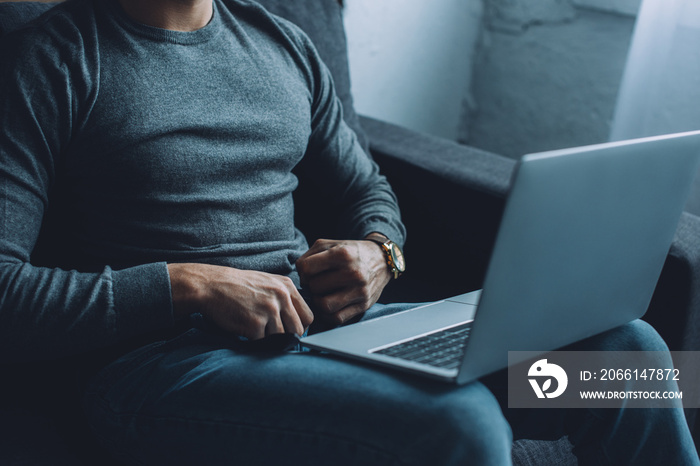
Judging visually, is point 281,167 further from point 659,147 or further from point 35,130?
point 659,147

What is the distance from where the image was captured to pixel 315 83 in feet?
3.86

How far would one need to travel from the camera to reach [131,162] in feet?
2.87

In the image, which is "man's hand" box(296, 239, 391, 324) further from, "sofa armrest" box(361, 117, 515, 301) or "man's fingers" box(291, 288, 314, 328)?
"sofa armrest" box(361, 117, 515, 301)

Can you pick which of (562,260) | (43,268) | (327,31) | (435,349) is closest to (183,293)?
(43,268)

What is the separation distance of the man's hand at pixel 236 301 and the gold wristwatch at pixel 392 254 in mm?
281

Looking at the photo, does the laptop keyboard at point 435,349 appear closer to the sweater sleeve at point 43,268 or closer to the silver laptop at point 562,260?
the silver laptop at point 562,260

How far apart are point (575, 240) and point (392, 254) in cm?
45

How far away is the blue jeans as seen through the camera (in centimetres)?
67

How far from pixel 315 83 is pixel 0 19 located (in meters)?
0.49

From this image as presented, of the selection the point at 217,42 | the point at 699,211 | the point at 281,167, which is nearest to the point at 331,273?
the point at 281,167

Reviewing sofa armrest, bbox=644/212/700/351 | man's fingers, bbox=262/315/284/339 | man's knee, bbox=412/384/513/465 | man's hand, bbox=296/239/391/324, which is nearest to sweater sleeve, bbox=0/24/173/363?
man's fingers, bbox=262/315/284/339

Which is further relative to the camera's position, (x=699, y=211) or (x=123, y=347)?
(x=699, y=211)

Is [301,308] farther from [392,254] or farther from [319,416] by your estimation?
[392,254]

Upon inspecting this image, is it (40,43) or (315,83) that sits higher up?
(40,43)
